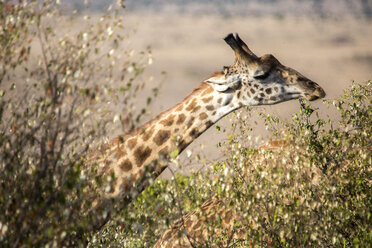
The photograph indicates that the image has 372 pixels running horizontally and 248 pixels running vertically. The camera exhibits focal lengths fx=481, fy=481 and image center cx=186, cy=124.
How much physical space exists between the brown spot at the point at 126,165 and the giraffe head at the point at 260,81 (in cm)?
244

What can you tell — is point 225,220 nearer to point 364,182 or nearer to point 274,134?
point 274,134

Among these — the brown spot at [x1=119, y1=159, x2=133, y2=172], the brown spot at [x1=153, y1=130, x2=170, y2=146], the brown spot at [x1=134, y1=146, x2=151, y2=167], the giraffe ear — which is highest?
the giraffe ear

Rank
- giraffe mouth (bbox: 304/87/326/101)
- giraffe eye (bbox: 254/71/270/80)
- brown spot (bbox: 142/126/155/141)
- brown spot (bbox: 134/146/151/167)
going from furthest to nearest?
1. giraffe eye (bbox: 254/71/270/80)
2. giraffe mouth (bbox: 304/87/326/101)
3. brown spot (bbox: 142/126/155/141)
4. brown spot (bbox: 134/146/151/167)

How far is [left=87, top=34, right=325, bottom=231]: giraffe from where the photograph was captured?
965 centimetres

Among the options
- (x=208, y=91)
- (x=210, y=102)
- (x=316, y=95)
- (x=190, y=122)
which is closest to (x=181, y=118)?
(x=190, y=122)

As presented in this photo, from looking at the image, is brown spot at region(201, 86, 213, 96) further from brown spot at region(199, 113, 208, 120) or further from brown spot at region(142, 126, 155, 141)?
brown spot at region(142, 126, 155, 141)

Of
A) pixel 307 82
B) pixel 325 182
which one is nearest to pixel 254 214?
pixel 325 182

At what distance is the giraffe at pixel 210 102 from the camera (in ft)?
31.7

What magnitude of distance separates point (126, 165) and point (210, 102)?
2212mm

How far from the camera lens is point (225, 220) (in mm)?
9906

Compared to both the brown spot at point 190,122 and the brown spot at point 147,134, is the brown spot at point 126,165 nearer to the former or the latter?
the brown spot at point 147,134

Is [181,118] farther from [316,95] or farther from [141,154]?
[316,95]

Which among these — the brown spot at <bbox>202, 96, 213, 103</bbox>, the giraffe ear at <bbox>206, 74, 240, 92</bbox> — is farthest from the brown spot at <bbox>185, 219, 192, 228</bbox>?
the giraffe ear at <bbox>206, 74, 240, 92</bbox>

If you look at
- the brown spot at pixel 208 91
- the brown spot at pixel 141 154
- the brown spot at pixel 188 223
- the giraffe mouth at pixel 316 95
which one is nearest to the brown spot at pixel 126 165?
the brown spot at pixel 141 154
